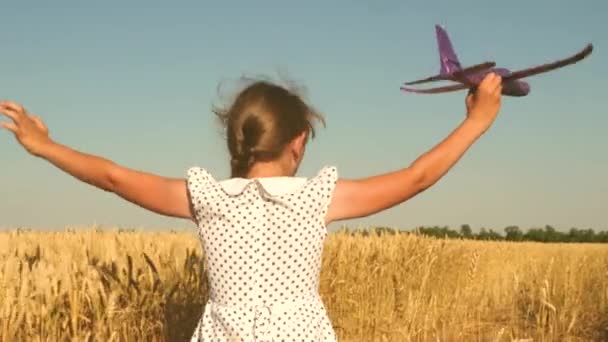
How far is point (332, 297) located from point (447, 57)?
4.60 m

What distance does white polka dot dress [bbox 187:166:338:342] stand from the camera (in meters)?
2.51

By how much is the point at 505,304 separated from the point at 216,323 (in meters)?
5.87

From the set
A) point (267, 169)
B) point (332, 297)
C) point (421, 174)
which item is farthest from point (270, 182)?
point (332, 297)

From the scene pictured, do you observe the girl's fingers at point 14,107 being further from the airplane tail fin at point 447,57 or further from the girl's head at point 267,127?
the airplane tail fin at point 447,57

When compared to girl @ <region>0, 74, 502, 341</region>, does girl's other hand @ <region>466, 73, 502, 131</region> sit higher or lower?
higher

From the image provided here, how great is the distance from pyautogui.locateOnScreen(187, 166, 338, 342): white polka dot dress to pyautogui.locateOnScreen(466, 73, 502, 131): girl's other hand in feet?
1.48

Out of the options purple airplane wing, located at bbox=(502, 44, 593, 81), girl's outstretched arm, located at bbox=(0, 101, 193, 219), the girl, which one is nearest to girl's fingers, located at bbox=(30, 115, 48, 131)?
girl's outstretched arm, located at bbox=(0, 101, 193, 219)

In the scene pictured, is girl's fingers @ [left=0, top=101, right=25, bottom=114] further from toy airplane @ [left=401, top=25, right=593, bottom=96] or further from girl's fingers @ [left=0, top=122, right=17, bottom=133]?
toy airplane @ [left=401, top=25, right=593, bottom=96]

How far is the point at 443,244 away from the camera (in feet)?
32.6

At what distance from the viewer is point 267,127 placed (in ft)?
7.97

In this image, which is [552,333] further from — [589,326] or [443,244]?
[443,244]

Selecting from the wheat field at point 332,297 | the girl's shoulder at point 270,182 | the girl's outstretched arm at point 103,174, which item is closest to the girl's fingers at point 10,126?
the girl's outstretched arm at point 103,174

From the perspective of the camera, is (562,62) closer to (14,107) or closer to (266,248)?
(266,248)

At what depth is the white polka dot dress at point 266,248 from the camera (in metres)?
2.51
